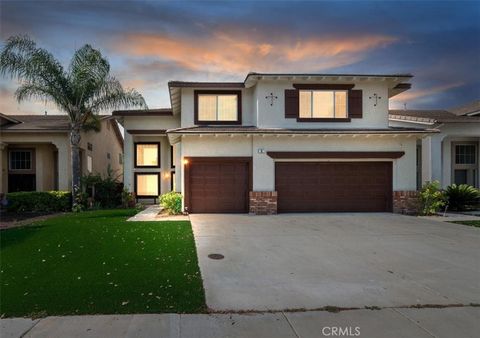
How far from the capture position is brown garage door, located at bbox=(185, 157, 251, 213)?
46.6 feet

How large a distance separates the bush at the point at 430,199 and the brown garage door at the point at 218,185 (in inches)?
295

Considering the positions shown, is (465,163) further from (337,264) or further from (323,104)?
(337,264)

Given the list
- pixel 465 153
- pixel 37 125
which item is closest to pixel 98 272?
pixel 37 125

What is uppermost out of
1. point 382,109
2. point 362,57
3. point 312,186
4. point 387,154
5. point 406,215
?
point 362,57

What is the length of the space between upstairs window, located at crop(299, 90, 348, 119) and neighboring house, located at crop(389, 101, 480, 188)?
422 centimetres

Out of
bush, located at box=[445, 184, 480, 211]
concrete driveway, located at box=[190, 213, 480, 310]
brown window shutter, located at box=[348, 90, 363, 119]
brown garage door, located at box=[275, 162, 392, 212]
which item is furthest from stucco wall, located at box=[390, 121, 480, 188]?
concrete driveway, located at box=[190, 213, 480, 310]

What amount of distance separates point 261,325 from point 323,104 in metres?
12.8

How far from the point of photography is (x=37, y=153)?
60.5 ft

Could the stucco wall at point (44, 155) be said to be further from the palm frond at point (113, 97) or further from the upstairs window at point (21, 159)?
the palm frond at point (113, 97)

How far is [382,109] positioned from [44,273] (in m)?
14.5

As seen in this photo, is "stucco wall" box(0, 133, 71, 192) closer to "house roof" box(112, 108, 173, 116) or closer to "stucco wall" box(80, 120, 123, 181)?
"stucco wall" box(80, 120, 123, 181)

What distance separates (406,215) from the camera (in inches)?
552

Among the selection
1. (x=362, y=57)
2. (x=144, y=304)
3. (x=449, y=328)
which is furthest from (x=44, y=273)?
(x=362, y=57)

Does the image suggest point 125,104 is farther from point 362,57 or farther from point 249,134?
point 362,57
